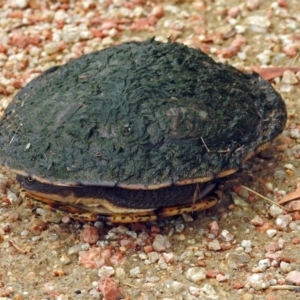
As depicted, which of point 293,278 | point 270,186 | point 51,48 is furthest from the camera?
point 51,48

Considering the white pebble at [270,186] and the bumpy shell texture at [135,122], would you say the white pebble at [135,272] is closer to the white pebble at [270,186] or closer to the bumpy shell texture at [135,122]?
the bumpy shell texture at [135,122]

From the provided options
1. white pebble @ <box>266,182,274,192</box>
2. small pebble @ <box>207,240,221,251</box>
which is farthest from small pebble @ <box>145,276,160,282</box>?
white pebble @ <box>266,182,274,192</box>

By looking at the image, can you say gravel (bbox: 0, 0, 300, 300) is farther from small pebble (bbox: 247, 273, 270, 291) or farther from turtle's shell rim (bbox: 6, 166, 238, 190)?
turtle's shell rim (bbox: 6, 166, 238, 190)

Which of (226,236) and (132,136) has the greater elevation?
(132,136)

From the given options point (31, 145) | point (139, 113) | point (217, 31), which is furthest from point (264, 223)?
point (217, 31)

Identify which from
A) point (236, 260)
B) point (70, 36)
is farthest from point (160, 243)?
point (70, 36)

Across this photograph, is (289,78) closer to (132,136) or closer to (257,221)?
(257,221)

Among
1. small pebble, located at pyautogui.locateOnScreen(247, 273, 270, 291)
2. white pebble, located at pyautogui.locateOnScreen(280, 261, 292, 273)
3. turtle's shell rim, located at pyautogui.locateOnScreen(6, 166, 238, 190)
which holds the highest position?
turtle's shell rim, located at pyautogui.locateOnScreen(6, 166, 238, 190)
